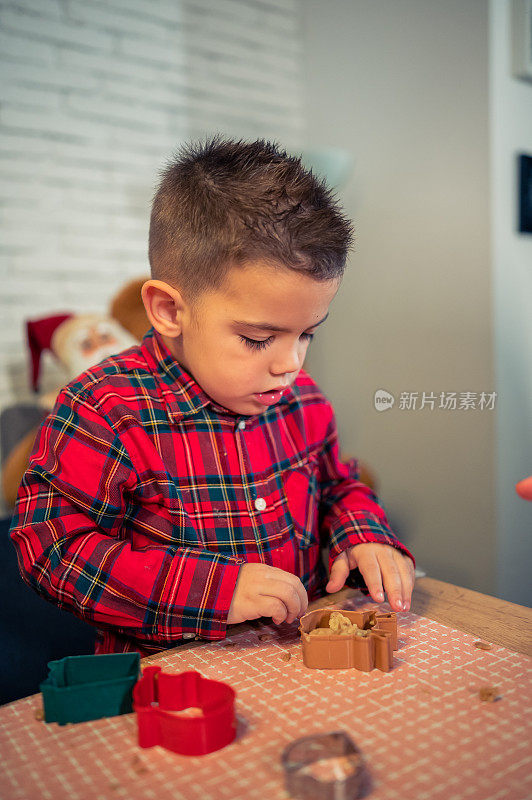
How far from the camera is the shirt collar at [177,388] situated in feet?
2.59

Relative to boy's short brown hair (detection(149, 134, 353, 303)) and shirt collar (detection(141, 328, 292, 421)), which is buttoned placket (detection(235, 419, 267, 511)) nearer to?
shirt collar (detection(141, 328, 292, 421))

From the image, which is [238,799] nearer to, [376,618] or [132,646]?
[376,618]

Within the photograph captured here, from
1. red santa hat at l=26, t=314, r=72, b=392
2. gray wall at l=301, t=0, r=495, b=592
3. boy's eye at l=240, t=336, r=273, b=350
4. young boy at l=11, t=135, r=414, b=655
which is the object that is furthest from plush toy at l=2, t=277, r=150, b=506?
boy's eye at l=240, t=336, r=273, b=350

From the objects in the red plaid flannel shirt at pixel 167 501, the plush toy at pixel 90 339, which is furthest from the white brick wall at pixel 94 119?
the red plaid flannel shirt at pixel 167 501

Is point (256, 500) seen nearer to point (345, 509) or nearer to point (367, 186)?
point (345, 509)

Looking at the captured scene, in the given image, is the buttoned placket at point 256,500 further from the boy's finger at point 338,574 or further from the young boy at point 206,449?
the boy's finger at point 338,574

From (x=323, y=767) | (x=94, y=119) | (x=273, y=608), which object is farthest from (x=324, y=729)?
(x=94, y=119)

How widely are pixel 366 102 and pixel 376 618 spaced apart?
2.03m

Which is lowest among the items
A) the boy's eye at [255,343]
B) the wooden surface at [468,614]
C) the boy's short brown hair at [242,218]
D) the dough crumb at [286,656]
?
the wooden surface at [468,614]

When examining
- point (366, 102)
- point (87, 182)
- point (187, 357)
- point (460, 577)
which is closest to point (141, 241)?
point (87, 182)

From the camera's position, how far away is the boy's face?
670mm

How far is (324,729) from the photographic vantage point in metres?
0.49

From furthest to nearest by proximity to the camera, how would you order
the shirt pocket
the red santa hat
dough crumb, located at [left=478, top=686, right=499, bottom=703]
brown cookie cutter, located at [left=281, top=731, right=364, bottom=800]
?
the red santa hat < the shirt pocket < dough crumb, located at [left=478, top=686, right=499, bottom=703] < brown cookie cutter, located at [left=281, top=731, right=364, bottom=800]

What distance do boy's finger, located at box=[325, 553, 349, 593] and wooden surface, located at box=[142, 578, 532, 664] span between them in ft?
0.07
